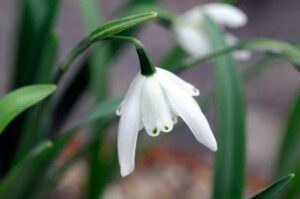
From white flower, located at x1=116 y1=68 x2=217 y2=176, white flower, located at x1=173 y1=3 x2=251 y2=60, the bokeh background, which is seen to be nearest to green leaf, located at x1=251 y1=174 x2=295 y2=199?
white flower, located at x1=116 y1=68 x2=217 y2=176

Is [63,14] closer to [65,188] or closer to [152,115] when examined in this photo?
[65,188]

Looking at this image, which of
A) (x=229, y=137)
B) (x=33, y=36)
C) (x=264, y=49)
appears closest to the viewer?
(x=229, y=137)

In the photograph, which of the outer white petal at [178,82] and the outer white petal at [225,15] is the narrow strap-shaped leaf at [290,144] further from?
the outer white petal at [178,82]

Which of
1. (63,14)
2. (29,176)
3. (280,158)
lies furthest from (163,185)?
(63,14)

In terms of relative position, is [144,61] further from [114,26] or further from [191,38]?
[191,38]

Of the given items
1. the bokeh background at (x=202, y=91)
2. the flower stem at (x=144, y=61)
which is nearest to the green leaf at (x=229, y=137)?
the flower stem at (x=144, y=61)

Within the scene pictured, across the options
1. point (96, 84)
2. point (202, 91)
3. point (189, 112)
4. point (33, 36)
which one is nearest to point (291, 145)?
point (96, 84)
